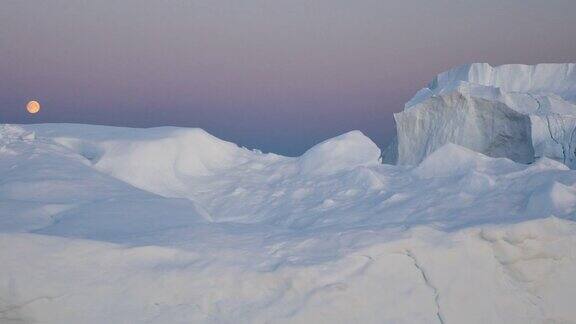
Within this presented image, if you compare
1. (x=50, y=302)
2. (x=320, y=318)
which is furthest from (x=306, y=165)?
(x=50, y=302)

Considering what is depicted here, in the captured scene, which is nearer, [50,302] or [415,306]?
[50,302]

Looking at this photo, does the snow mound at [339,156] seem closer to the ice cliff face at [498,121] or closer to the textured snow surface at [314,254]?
the textured snow surface at [314,254]

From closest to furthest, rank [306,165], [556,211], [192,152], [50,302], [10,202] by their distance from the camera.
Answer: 1. [50,302]
2. [556,211]
3. [10,202]
4. [306,165]
5. [192,152]

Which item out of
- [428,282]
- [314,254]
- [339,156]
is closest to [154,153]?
[339,156]

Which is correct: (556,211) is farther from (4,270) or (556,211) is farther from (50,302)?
(4,270)

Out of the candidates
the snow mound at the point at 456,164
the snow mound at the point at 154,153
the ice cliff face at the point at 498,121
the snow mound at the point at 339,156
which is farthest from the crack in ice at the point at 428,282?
the ice cliff face at the point at 498,121

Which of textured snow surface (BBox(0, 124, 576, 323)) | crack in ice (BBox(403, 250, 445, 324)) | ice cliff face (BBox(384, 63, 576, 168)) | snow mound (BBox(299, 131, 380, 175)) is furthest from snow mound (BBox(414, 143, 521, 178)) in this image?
ice cliff face (BBox(384, 63, 576, 168))
